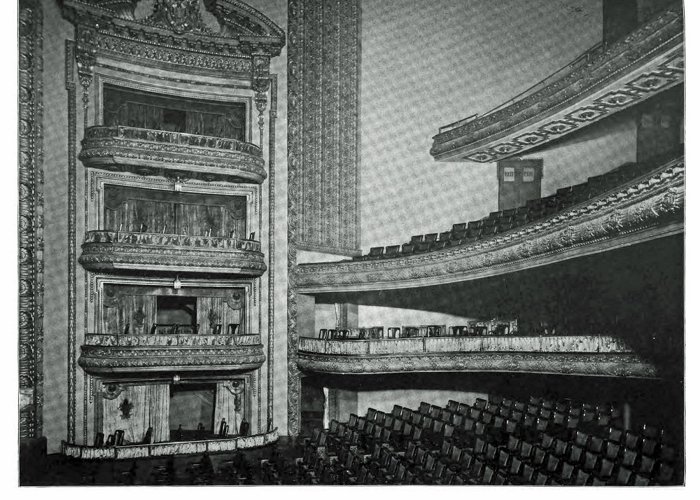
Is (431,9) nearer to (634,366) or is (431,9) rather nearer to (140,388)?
(634,366)

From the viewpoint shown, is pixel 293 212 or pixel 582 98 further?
pixel 293 212

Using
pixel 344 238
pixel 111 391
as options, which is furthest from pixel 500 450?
pixel 111 391

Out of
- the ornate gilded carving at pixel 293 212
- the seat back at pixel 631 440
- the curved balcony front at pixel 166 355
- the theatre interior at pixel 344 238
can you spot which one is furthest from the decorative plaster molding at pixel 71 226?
the seat back at pixel 631 440

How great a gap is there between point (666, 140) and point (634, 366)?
2.28m

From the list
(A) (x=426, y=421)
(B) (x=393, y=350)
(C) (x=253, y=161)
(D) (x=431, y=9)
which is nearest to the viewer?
(D) (x=431, y=9)

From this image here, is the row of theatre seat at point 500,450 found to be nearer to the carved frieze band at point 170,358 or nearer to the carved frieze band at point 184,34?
the carved frieze band at point 170,358

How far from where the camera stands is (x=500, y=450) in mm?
6656

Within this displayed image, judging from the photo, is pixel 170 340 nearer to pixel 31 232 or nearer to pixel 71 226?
pixel 71 226

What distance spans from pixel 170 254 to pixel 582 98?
17.8 ft

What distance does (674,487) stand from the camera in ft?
20.1

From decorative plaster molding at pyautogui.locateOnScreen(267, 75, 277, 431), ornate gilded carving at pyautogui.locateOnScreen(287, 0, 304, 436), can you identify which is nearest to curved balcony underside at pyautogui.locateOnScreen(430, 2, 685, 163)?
ornate gilded carving at pyautogui.locateOnScreen(287, 0, 304, 436)

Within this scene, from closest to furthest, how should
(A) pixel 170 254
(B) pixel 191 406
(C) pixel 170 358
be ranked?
(C) pixel 170 358 < (A) pixel 170 254 < (B) pixel 191 406
